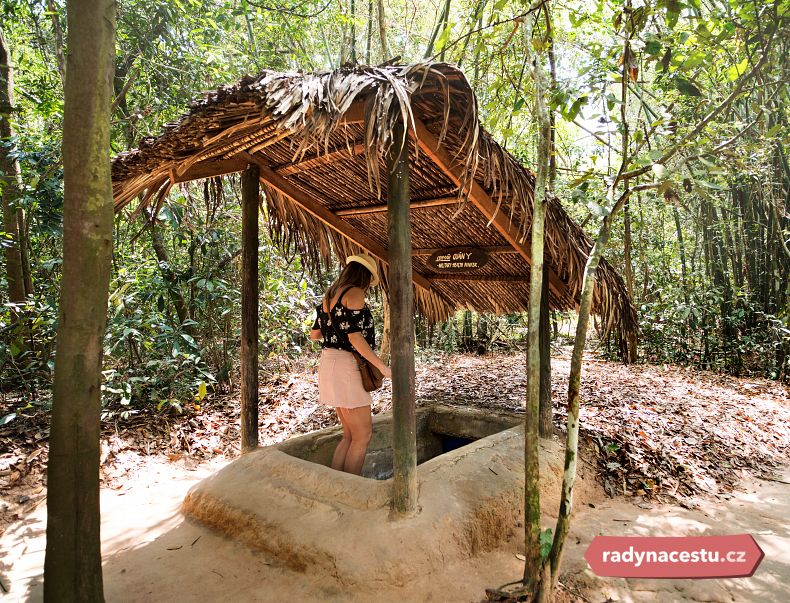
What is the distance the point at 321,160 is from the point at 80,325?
1.98 metres

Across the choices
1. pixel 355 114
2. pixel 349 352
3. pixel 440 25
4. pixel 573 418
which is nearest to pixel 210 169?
pixel 355 114

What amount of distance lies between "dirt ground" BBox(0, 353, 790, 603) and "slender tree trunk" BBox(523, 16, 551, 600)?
1.20 ft

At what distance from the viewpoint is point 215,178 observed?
12.0 feet

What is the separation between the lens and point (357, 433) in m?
3.06

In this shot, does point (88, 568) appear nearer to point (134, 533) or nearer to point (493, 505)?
point (134, 533)

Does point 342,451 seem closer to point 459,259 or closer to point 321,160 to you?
point 459,259

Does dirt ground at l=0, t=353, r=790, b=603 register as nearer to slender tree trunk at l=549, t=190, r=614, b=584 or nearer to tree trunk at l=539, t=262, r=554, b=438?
tree trunk at l=539, t=262, r=554, b=438

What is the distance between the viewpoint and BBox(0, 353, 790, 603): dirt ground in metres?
2.24

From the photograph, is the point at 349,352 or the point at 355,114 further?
the point at 349,352

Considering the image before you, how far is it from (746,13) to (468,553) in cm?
371

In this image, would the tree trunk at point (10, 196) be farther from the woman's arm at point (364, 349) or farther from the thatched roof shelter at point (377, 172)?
the woman's arm at point (364, 349)

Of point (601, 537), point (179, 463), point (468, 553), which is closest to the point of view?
point (468, 553)

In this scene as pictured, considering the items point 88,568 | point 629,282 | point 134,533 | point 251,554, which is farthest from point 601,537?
point 629,282

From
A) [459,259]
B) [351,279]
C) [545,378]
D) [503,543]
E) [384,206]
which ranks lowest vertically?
[503,543]
